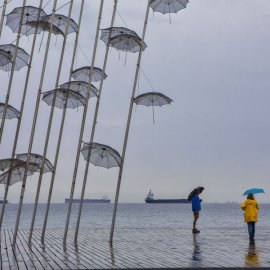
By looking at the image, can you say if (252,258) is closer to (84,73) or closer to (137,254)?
(137,254)

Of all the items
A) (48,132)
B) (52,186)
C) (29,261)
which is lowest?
(29,261)

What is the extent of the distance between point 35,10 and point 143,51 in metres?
4.63

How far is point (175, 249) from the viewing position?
674 inches

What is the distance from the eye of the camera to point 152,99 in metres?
19.0

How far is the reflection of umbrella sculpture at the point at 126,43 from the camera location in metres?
19.1

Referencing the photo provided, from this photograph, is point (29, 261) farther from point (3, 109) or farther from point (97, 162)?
point (3, 109)

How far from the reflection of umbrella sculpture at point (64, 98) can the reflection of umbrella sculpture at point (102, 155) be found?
69.3 inches

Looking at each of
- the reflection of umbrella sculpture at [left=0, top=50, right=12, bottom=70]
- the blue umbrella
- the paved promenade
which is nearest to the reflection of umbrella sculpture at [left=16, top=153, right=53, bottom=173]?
the paved promenade

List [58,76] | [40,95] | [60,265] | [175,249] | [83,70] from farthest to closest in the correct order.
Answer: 1. [83,70]
2. [58,76]
3. [40,95]
4. [175,249]
5. [60,265]

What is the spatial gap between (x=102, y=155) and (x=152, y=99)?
2753 mm

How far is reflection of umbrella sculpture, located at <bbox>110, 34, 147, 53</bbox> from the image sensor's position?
1914cm

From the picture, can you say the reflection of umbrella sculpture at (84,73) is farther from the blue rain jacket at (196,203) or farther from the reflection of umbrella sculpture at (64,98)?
the blue rain jacket at (196,203)

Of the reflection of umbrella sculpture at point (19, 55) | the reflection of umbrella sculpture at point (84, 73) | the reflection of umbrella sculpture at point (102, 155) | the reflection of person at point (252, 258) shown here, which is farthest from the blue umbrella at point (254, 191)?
the reflection of umbrella sculpture at point (19, 55)

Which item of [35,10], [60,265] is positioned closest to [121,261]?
[60,265]
